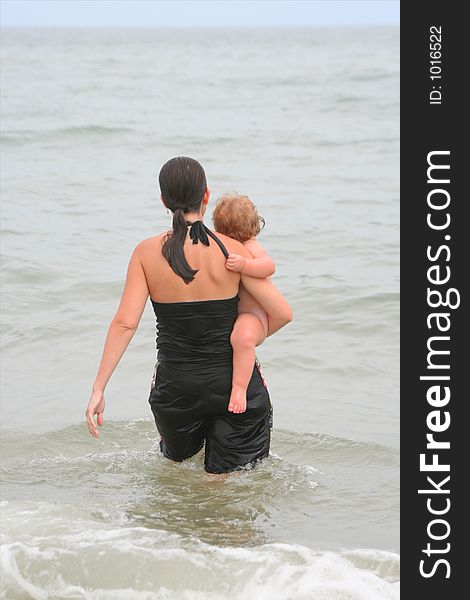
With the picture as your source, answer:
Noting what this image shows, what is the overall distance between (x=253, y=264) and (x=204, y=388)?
0.62 m

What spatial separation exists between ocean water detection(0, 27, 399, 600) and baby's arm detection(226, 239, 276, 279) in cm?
105

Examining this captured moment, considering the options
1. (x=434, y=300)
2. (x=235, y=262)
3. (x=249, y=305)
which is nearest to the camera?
(x=235, y=262)

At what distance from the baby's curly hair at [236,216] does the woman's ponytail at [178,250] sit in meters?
0.22

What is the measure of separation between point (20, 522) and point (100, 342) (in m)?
3.71

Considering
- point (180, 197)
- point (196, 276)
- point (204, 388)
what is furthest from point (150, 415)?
point (180, 197)

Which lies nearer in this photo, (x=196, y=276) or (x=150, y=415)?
(x=196, y=276)

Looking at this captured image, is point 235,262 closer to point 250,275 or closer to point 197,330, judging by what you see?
point 250,275

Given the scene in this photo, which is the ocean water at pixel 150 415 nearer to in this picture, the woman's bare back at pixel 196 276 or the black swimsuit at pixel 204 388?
the black swimsuit at pixel 204 388

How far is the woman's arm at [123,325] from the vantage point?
14.5ft

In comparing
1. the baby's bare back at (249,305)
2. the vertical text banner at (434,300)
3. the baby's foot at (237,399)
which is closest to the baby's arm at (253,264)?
the baby's bare back at (249,305)

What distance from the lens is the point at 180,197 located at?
435 cm

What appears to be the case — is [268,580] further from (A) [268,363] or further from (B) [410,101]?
(A) [268,363]

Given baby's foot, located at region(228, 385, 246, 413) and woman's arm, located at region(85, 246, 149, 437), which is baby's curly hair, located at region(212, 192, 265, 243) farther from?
baby's foot, located at region(228, 385, 246, 413)

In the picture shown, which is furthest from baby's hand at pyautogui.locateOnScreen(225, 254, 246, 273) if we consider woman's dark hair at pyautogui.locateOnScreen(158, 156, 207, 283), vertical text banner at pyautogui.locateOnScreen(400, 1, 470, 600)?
vertical text banner at pyautogui.locateOnScreen(400, 1, 470, 600)
